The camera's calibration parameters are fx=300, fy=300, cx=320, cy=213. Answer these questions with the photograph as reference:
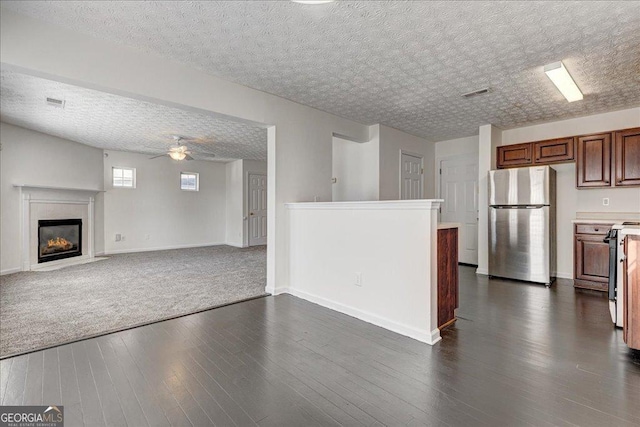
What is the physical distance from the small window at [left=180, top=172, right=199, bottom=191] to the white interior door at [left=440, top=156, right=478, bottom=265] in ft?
21.6

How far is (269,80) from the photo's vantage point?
3.37m

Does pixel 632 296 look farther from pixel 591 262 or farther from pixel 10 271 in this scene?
pixel 10 271

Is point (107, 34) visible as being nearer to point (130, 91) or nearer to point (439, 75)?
point (130, 91)

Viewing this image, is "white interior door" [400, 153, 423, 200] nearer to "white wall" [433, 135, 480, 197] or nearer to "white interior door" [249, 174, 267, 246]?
"white wall" [433, 135, 480, 197]

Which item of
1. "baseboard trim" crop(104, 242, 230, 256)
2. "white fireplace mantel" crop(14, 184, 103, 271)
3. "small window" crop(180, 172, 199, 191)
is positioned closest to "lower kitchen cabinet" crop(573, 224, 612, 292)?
"baseboard trim" crop(104, 242, 230, 256)

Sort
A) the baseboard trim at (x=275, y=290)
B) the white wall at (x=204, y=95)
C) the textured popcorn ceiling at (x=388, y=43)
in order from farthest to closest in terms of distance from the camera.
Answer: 1. the baseboard trim at (x=275, y=290)
2. the white wall at (x=204, y=95)
3. the textured popcorn ceiling at (x=388, y=43)

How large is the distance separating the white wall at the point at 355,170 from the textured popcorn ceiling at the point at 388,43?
1.43 m

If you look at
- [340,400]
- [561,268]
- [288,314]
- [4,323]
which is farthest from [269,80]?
[561,268]

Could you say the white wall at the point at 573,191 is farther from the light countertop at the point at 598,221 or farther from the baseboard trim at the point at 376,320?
the baseboard trim at the point at 376,320

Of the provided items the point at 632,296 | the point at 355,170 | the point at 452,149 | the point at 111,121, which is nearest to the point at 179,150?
the point at 111,121

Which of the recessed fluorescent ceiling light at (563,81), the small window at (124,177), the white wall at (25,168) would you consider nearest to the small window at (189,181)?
the small window at (124,177)

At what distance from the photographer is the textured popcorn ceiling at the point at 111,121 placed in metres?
3.71

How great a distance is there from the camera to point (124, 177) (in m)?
7.48

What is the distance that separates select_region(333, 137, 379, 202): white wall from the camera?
17.0ft
